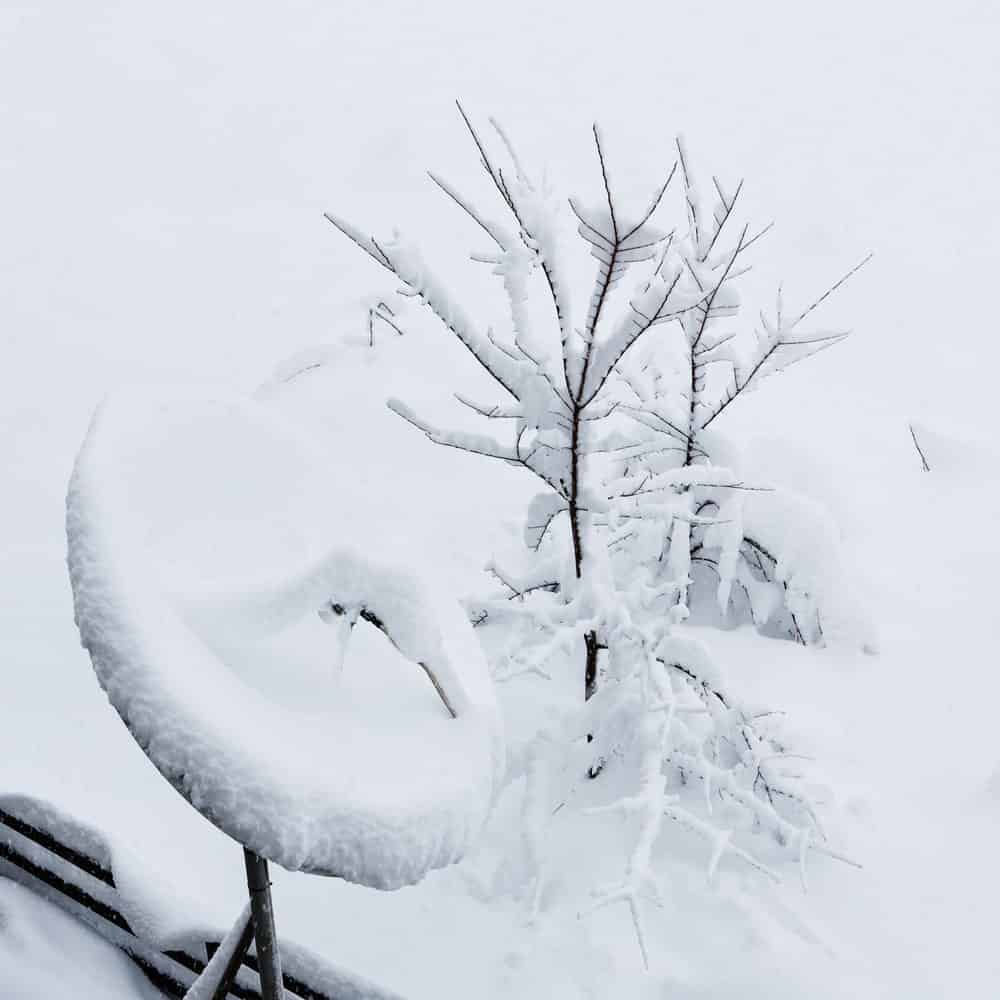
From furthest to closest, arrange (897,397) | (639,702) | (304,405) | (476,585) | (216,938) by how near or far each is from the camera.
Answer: (897,397) → (304,405) → (476,585) → (639,702) → (216,938)

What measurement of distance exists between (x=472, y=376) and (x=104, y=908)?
3.60 meters

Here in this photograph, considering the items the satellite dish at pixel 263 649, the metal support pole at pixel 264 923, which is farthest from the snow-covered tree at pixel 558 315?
the metal support pole at pixel 264 923

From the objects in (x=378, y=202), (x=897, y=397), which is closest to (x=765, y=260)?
(x=897, y=397)

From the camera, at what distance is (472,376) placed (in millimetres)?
5234

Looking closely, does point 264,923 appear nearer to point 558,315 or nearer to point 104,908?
point 104,908

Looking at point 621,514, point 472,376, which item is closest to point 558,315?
point 621,514

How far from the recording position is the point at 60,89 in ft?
26.6

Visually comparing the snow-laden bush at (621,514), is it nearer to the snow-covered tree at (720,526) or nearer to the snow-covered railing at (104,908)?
the snow-covered tree at (720,526)

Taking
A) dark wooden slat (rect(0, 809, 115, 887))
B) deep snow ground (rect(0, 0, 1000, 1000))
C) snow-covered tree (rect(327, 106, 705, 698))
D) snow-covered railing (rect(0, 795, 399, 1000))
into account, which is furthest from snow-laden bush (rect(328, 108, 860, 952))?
dark wooden slat (rect(0, 809, 115, 887))

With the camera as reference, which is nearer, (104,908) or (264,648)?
(264,648)

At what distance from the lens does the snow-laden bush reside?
6.99 feet

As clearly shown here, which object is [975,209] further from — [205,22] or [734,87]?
[205,22]

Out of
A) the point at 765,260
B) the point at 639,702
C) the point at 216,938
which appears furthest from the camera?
the point at 765,260

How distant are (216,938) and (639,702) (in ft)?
3.99
